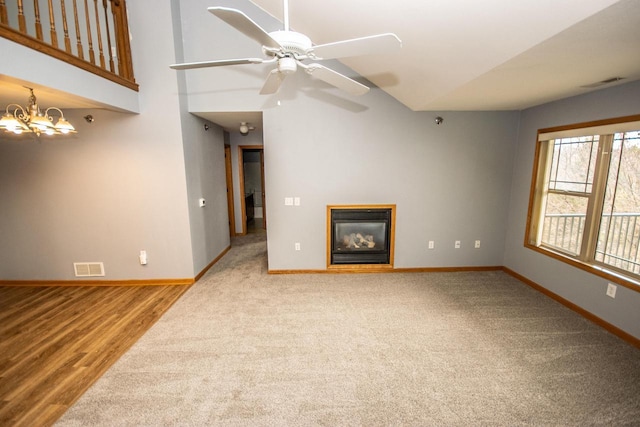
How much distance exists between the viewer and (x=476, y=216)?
13.1ft

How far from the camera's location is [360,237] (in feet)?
13.4

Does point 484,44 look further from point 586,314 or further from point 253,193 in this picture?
point 253,193

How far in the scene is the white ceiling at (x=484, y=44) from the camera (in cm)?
142

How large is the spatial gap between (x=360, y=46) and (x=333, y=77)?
0.47 metres

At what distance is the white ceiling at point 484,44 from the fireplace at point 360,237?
1.64 m

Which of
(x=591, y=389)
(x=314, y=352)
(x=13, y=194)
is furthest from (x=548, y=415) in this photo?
(x=13, y=194)

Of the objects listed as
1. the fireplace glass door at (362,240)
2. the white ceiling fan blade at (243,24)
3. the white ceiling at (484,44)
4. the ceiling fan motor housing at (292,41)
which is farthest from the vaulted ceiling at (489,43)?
the fireplace glass door at (362,240)

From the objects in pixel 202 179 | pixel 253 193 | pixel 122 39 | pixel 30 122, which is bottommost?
pixel 253 193

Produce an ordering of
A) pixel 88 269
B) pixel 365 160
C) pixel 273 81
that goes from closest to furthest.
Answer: pixel 273 81
pixel 88 269
pixel 365 160

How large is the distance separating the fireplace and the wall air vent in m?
3.15

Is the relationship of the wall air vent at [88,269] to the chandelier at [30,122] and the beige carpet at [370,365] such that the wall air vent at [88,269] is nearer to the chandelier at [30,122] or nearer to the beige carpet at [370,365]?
the beige carpet at [370,365]

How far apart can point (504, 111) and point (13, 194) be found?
6.67 m

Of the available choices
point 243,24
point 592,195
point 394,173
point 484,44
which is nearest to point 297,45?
point 243,24

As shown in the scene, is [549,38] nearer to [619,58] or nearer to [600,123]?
Answer: [619,58]
